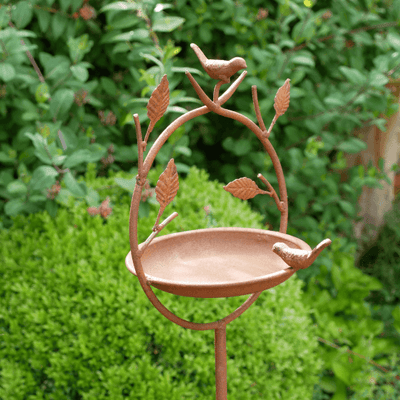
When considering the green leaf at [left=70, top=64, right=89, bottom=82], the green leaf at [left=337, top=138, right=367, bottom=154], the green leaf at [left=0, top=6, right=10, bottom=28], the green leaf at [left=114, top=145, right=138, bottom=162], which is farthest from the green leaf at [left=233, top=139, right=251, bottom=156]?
the green leaf at [left=0, top=6, right=10, bottom=28]

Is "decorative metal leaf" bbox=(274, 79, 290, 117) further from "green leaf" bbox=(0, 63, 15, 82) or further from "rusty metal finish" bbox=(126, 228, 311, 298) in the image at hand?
"green leaf" bbox=(0, 63, 15, 82)

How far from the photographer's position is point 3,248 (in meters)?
1.68

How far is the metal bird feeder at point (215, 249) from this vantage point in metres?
0.83

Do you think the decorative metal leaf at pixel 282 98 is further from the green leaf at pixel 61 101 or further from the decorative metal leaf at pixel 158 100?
the green leaf at pixel 61 101

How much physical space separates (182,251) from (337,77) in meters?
2.06

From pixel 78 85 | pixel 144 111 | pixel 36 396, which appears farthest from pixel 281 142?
pixel 36 396

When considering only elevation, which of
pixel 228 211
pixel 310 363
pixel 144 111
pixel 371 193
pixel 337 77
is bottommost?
pixel 371 193

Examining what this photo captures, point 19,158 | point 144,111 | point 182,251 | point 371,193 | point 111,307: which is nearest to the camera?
point 182,251

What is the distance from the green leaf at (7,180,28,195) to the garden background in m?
0.01

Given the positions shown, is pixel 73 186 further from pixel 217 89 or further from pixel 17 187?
pixel 217 89

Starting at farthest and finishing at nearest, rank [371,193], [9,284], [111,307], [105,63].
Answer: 1. [371,193]
2. [105,63]
3. [9,284]
4. [111,307]

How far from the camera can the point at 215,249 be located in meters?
1.13

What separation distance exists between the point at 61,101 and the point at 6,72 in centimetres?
23

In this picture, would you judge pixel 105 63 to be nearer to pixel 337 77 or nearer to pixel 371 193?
pixel 337 77
